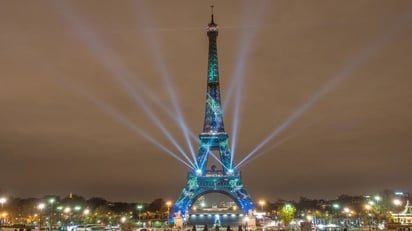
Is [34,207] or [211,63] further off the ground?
[211,63]

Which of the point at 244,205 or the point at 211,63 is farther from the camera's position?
the point at 211,63

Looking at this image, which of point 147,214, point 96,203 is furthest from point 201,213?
point 96,203

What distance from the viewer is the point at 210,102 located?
352ft

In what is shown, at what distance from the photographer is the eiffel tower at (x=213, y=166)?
328 ft

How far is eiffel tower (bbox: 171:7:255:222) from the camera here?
100062mm

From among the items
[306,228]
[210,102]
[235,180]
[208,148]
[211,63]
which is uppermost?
[211,63]

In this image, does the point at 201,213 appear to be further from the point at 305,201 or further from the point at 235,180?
the point at 235,180

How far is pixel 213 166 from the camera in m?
108

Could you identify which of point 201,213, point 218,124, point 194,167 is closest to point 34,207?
point 194,167

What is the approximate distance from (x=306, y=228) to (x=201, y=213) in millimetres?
157474

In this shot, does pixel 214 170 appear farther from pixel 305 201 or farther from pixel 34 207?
pixel 305 201

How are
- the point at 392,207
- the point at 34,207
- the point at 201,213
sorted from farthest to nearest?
the point at 201,213, the point at 34,207, the point at 392,207

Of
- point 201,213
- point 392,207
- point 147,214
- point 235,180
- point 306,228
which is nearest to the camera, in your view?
point 306,228

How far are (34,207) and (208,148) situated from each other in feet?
170
